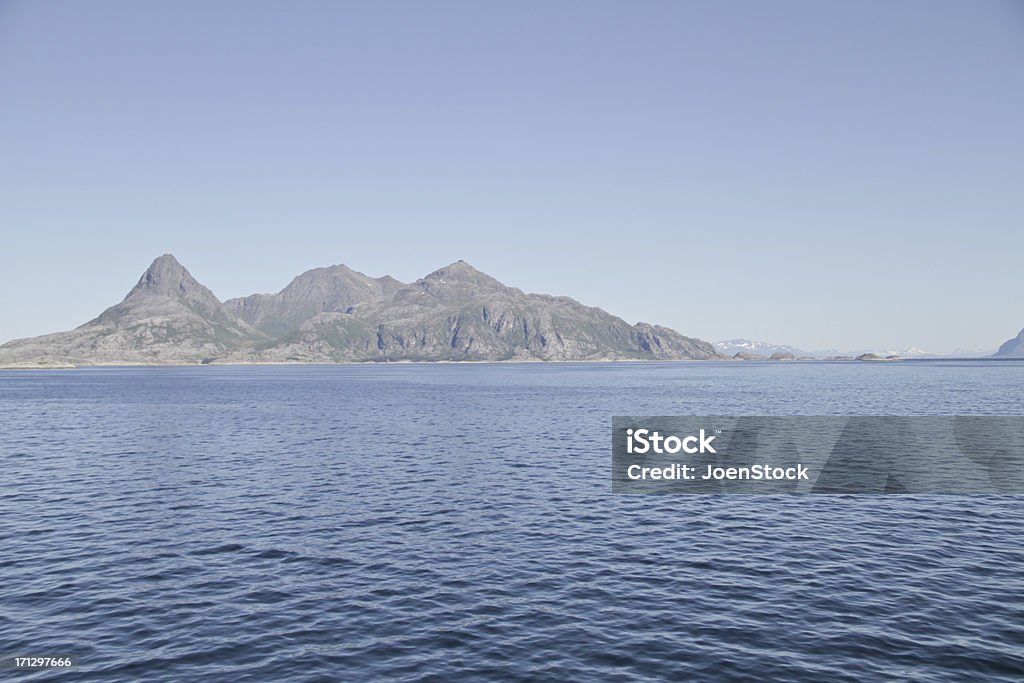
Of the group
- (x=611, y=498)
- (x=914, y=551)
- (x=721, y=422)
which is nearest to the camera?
(x=914, y=551)

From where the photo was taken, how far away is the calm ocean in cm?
2444

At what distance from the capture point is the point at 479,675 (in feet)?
76.0

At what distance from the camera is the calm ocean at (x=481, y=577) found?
2444cm

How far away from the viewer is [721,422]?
10738 centimetres

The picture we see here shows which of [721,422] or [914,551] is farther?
[721,422]

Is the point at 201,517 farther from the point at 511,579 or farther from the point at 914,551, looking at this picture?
the point at 914,551

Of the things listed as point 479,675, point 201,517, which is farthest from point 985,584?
point 201,517

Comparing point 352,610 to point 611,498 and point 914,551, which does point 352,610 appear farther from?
point 914,551

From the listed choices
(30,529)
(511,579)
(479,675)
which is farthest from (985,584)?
(30,529)

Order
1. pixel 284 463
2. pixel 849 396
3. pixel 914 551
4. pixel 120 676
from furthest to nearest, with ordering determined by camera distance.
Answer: pixel 849 396 < pixel 284 463 < pixel 914 551 < pixel 120 676

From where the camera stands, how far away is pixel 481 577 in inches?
1328

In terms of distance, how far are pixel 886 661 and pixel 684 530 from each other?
1899 centimetres

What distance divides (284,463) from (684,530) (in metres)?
45.2

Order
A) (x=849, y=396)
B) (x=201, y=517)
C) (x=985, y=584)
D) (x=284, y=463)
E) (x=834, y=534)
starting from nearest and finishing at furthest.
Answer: (x=985, y=584)
(x=834, y=534)
(x=201, y=517)
(x=284, y=463)
(x=849, y=396)
